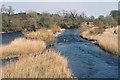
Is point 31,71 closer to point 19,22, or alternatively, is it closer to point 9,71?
point 9,71

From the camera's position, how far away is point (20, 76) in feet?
29.7

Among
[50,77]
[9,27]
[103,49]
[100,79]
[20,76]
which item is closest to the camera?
[20,76]

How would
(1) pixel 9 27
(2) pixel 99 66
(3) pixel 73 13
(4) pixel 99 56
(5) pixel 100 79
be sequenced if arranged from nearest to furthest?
(5) pixel 100 79 < (2) pixel 99 66 < (4) pixel 99 56 < (1) pixel 9 27 < (3) pixel 73 13

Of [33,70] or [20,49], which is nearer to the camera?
[33,70]

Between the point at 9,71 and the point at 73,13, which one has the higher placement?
the point at 73,13

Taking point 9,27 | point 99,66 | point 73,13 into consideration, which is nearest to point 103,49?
point 99,66

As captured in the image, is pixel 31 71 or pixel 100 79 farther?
pixel 100 79

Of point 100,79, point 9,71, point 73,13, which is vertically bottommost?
point 100,79

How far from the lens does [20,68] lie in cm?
973

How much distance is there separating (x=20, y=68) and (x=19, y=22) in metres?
52.2

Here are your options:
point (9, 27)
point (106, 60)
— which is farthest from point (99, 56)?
point (9, 27)

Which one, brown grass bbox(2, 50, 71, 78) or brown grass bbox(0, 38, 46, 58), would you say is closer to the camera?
brown grass bbox(2, 50, 71, 78)

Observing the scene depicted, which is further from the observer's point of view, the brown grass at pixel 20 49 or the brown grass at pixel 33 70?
the brown grass at pixel 20 49

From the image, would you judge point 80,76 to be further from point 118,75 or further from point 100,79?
point 118,75
